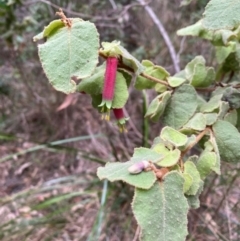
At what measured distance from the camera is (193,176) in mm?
626

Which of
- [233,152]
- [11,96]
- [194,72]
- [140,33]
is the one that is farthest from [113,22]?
[233,152]

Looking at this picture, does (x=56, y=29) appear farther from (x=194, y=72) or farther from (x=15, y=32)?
(x=15, y=32)

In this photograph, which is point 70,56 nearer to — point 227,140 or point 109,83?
point 109,83

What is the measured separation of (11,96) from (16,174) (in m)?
0.42

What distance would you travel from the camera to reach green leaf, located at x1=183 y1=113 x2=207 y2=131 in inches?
28.5

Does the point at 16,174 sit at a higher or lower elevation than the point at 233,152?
lower

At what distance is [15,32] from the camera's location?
181 centimetres

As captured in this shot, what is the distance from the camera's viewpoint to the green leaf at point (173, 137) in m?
0.63

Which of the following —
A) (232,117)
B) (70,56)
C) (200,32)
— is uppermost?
(70,56)

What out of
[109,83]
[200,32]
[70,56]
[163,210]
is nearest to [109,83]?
[109,83]

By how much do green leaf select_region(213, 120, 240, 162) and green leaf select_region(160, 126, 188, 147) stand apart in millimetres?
108

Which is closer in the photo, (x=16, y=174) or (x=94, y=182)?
(x=94, y=182)

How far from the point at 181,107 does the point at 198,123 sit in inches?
3.1

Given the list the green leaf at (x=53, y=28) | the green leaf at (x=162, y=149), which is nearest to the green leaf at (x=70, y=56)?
the green leaf at (x=53, y=28)
